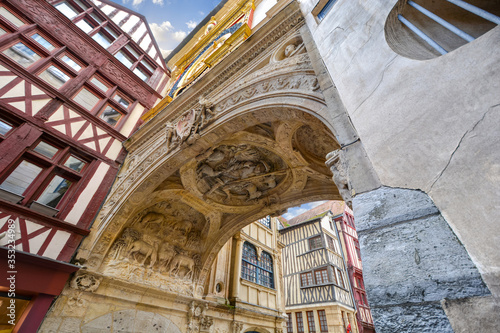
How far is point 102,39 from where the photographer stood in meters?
8.77

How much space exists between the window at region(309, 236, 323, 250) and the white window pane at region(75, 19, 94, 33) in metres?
18.8

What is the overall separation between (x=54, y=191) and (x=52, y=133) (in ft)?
4.96

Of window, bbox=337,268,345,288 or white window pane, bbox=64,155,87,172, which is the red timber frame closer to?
white window pane, bbox=64,155,87,172

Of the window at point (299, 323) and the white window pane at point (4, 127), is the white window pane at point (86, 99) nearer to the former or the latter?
the white window pane at point (4, 127)

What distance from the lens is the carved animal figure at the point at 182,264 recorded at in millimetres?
6250

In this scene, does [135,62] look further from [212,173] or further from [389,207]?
[389,207]

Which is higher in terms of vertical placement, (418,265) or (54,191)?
(54,191)

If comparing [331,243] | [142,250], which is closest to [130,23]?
[142,250]

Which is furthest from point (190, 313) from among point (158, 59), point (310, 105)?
point (158, 59)

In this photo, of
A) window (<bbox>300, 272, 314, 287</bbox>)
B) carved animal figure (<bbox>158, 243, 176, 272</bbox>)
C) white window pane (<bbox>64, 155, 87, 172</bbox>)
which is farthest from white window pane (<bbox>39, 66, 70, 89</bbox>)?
window (<bbox>300, 272, 314, 287</bbox>)

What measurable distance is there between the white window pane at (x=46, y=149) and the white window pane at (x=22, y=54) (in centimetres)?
228

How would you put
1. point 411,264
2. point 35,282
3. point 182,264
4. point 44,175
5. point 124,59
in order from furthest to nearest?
1. point 124,59
2. point 182,264
3. point 44,175
4. point 35,282
5. point 411,264

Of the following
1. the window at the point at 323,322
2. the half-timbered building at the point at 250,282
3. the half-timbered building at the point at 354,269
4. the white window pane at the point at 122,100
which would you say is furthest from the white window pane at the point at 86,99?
the window at the point at 323,322

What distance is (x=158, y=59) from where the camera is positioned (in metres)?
11.2
